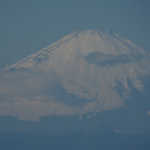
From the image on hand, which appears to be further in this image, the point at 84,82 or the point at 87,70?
the point at 87,70

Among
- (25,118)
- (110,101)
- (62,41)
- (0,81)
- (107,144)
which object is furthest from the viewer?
(62,41)

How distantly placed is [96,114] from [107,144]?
11.7ft

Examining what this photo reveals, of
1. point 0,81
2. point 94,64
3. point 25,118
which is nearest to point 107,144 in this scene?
point 25,118

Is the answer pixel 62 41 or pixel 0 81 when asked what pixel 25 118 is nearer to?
pixel 0 81

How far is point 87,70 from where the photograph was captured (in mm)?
40031

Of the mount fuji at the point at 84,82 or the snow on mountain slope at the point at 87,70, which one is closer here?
the mount fuji at the point at 84,82

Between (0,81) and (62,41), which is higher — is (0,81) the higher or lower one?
the lower one

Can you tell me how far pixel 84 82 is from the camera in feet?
127

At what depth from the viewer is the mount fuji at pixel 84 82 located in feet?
115

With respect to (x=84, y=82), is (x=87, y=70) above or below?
above

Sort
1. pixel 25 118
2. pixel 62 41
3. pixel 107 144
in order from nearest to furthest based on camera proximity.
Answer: pixel 107 144
pixel 25 118
pixel 62 41

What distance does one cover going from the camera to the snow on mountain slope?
3619cm

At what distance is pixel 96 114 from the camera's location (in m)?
34.7

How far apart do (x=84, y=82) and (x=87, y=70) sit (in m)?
1.98
